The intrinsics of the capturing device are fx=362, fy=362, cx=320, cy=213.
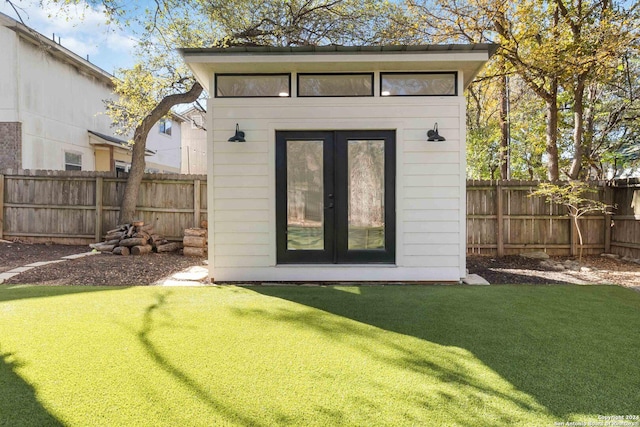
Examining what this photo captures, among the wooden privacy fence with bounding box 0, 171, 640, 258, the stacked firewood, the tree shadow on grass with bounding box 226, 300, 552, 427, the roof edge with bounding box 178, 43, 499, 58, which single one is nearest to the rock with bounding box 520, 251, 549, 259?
the wooden privacy fence with bounding box 0, 171, 640, 258

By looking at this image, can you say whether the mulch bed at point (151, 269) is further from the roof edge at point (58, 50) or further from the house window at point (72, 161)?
the roof edge at point (58, 50)

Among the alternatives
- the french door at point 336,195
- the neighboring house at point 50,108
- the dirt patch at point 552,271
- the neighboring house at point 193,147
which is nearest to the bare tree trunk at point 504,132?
the dirt patch at point 552,271

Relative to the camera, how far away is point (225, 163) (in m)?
5.04

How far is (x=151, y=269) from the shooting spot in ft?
19.8

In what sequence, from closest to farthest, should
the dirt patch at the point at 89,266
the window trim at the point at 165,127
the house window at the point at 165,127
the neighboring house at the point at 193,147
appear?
the dirt patch at the point at 89,266 → the window trim at the point at 165,127 → the house window at the point at 165,127 → the neighboring house at the point at 193,147

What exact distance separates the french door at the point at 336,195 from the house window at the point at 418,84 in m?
0.60

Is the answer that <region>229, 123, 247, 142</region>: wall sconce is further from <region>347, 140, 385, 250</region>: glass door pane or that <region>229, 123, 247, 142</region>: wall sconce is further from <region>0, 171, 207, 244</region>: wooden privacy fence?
<region>0, 171, 207, 244</region>: wooden privacy fence

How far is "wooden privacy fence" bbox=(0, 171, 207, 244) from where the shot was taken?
8.22 meters

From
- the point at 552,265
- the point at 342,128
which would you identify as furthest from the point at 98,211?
the point at 552,265

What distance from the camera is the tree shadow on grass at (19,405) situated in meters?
1.80

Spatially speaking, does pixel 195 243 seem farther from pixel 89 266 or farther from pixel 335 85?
pixel 335 85

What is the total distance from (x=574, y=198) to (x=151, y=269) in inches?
295

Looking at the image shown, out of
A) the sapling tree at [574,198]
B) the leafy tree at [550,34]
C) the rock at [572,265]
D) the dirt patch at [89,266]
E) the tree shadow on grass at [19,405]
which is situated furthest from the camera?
the leafy tree at [550,34]

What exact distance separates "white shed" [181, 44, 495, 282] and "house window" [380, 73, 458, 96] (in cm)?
1
